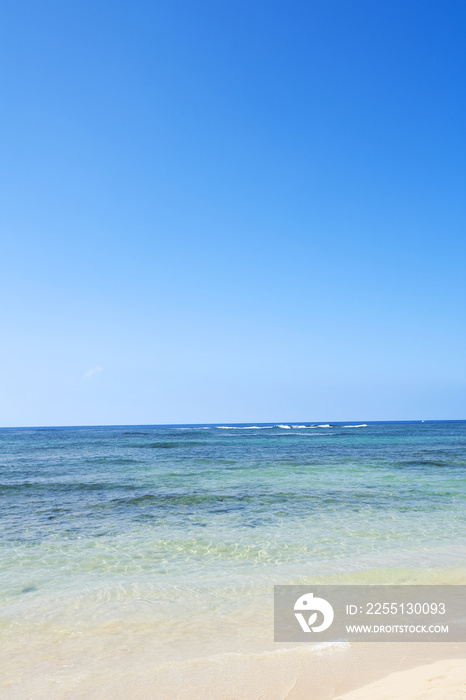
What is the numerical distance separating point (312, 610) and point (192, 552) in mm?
3437

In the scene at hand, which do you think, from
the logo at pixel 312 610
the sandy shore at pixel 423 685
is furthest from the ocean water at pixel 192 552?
the sandy shore at pixel 423 685

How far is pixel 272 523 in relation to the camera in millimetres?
11664

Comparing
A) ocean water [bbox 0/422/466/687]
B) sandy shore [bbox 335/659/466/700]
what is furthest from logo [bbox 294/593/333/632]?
sandy shore [bbox 335/659/466/700]

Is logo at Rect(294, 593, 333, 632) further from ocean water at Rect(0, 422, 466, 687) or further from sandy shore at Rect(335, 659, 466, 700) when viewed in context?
sandy shore at Rect(335, 659, 466, 700)

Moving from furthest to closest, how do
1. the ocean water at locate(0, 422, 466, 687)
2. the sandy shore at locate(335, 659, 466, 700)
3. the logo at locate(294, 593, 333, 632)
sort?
the logo at locate(294, 593, 333, 632)
the ocean water at locate(0, 422, 466, 687)
the sandy shore at locate(335, 659, 466, 700)

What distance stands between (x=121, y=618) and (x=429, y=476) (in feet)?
60.6

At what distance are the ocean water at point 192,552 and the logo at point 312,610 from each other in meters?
0.47

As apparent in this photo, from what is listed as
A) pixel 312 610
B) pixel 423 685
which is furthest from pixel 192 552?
pixel 423 685

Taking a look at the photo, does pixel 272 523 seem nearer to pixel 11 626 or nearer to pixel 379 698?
pixel 11 626

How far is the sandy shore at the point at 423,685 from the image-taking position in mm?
3859

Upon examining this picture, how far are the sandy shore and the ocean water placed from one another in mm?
1584

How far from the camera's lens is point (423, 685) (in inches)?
162

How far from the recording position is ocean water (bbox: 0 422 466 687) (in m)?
5.88

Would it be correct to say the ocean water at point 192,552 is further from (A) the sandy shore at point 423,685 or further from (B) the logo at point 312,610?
Answer: (A) the sandy shore at point 423,685
